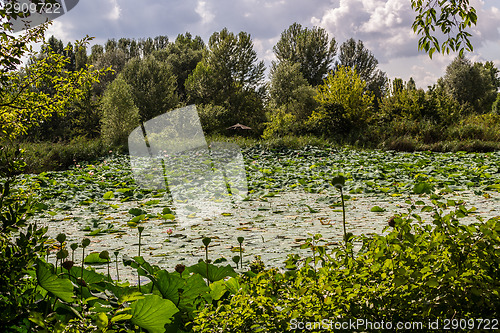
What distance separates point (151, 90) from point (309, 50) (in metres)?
14.5

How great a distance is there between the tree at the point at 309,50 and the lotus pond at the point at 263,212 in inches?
975

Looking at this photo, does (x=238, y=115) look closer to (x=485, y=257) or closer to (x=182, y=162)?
(x=182, y=162)

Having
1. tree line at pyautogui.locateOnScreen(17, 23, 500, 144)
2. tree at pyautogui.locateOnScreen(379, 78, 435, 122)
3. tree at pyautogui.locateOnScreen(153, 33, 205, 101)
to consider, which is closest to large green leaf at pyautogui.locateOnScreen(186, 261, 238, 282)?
tree line at pyautogui.locateOnScreen(17, 23, 500, 144)

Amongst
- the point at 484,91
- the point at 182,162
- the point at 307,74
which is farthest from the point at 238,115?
the point at 484,91

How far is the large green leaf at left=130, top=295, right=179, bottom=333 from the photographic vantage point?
1181 millimetres

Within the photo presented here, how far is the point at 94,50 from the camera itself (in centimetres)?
3359

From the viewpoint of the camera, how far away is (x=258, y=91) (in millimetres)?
25516

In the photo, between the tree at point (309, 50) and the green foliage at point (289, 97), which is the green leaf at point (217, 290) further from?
the tree at point (309, 50)

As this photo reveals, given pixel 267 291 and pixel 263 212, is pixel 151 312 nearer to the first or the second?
pixel 267 291

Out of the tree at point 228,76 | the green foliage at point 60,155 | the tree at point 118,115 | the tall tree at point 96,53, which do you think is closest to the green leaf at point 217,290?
the green foliage at point 60,155

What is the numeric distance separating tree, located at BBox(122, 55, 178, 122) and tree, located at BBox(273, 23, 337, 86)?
11.9 m

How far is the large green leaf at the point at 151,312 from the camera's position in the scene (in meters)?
1.18

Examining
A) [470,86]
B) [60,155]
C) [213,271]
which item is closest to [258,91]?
[60,155]

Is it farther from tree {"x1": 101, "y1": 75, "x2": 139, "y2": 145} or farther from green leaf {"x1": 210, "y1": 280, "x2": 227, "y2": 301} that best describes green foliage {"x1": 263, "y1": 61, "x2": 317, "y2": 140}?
green leaf {"x1": 210, "y1": 280, "x2": 227, "y2": 301}
